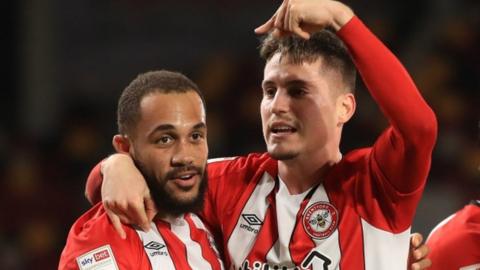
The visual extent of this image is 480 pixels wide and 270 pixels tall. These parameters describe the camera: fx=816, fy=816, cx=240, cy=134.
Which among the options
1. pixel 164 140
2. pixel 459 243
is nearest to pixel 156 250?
pixel 164 140

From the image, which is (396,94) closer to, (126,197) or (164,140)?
(164,140)

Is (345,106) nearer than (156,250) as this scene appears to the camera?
No

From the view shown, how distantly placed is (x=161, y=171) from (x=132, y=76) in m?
5.12

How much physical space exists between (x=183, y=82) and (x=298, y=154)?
1.49 feet

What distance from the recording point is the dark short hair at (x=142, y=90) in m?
2.69

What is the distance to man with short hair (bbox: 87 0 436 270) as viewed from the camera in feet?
7.84

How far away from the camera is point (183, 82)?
2.74m

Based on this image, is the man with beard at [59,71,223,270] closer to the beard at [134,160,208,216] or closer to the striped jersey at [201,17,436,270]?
the beard at [134,160,208,216]

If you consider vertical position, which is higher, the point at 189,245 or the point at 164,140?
the point at 164,140

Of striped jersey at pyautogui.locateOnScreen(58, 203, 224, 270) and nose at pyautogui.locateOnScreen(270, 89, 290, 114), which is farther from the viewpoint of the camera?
nose at pyautogui.locateOnScreen(270, 89, 290, 114)

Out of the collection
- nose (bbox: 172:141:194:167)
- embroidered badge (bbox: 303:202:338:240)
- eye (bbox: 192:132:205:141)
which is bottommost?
embroidered badge (bbox: 303:202:338:240)

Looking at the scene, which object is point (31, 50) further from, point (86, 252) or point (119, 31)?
point (86, 252)

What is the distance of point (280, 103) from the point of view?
2.71 metres

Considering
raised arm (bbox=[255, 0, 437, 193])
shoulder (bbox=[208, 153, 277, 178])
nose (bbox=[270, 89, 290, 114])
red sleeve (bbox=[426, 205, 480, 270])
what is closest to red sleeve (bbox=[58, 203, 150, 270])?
shoulder (bbox=[208, 153, 277, 178])
